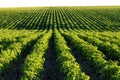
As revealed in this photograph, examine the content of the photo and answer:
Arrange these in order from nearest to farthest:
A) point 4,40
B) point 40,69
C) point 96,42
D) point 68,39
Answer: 1. point 40,69
2. point 96,42
3. point 4,40
4. point 68,39

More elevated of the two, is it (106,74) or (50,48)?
(106,74)

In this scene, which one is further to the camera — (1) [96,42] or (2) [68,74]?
(1) [96,42]

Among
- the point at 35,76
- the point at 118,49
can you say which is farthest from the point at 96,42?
the point at 35,76

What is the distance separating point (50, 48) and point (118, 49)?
659 centimetres

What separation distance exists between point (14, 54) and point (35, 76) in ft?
18.8

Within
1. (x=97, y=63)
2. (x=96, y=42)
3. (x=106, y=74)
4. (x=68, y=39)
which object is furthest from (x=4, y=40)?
(x=106, y=74)

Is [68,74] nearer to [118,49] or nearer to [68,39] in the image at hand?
[118,49]

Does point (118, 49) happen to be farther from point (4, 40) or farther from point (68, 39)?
point (4, 40)

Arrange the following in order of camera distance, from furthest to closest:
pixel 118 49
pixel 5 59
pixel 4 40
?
pixel 4 40 < pixel 118 49 < pixel 5 59

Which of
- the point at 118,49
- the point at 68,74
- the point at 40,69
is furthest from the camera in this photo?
the point at 118,49

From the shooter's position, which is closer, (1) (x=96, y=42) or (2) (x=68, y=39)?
(1) (x=96, y=42)

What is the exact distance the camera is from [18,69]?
55.2 feet

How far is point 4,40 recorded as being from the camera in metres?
26.3

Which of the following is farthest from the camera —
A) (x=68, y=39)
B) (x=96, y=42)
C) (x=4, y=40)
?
(x=68, y=39)
